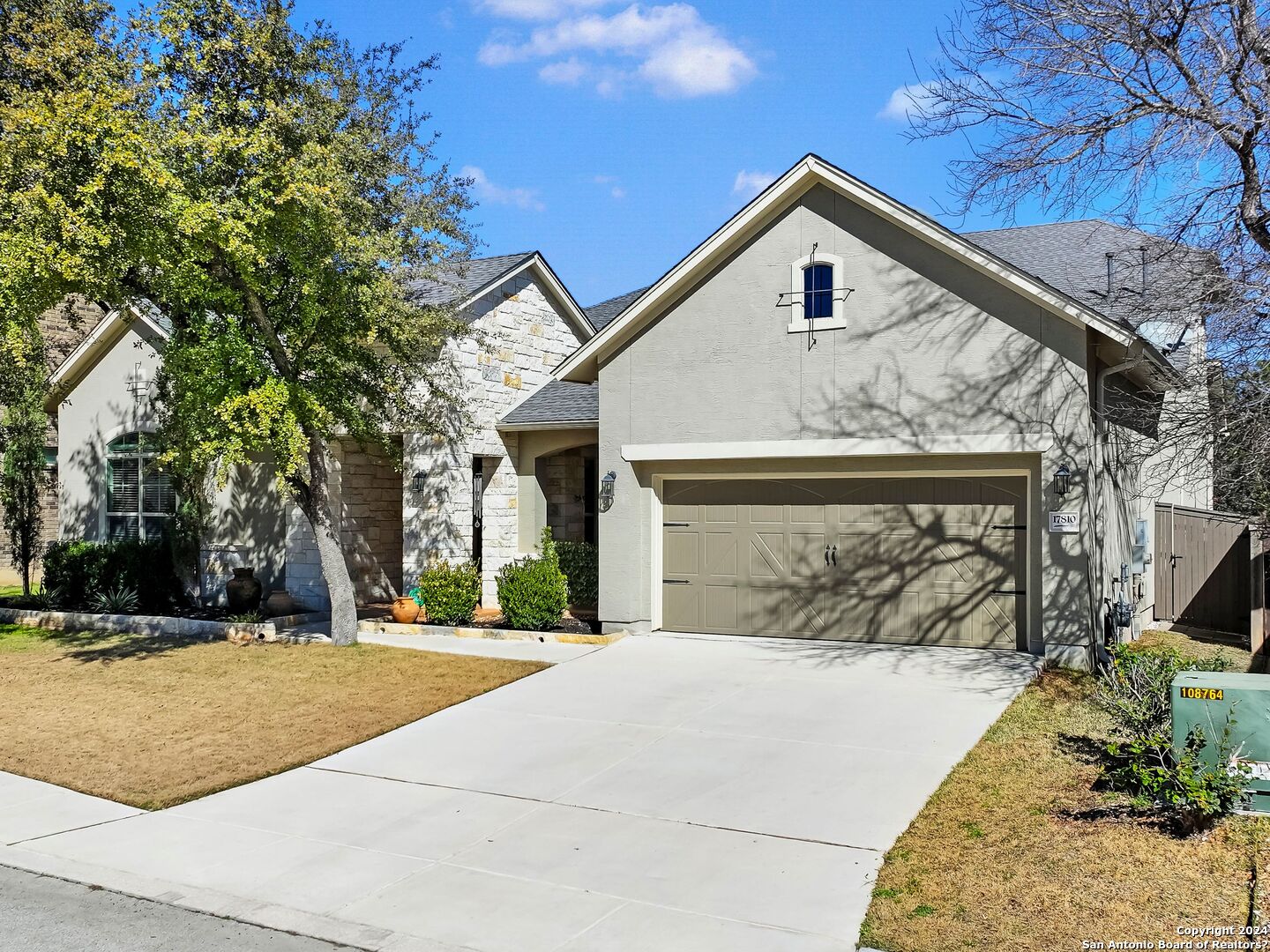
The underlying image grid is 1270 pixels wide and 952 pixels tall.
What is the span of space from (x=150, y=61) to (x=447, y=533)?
831 cm

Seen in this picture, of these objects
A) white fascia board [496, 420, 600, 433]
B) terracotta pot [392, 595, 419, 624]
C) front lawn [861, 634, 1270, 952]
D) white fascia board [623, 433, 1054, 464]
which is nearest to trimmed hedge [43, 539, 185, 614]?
terracotta pot [392, 595, 419, 624]

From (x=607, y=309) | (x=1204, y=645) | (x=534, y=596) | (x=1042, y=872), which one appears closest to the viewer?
(x=1042, y=872)

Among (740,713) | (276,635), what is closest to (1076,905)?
(740,713)

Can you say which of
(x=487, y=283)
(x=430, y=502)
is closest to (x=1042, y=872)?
(x=430, y=502)

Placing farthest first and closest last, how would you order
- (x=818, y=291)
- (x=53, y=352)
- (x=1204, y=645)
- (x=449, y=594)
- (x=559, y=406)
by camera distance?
(x=53, y=352), (x=559, y=406), (x=449, y=594), (x=1204, y=645), (x=818, y=291)

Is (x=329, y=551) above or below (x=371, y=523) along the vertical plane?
below

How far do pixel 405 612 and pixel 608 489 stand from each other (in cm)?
394

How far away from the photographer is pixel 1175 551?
16188 millimetres

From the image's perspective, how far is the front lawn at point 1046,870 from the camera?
522 cm

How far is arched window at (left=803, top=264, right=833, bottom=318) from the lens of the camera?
13.1 m

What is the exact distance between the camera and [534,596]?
579 inches

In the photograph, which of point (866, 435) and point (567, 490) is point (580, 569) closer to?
point (567, 490)

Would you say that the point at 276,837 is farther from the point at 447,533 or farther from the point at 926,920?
the point at 447,533

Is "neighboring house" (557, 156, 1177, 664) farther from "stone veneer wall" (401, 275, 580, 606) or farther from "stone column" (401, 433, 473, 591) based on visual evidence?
"stone column" (401, 433, 473, 591)
